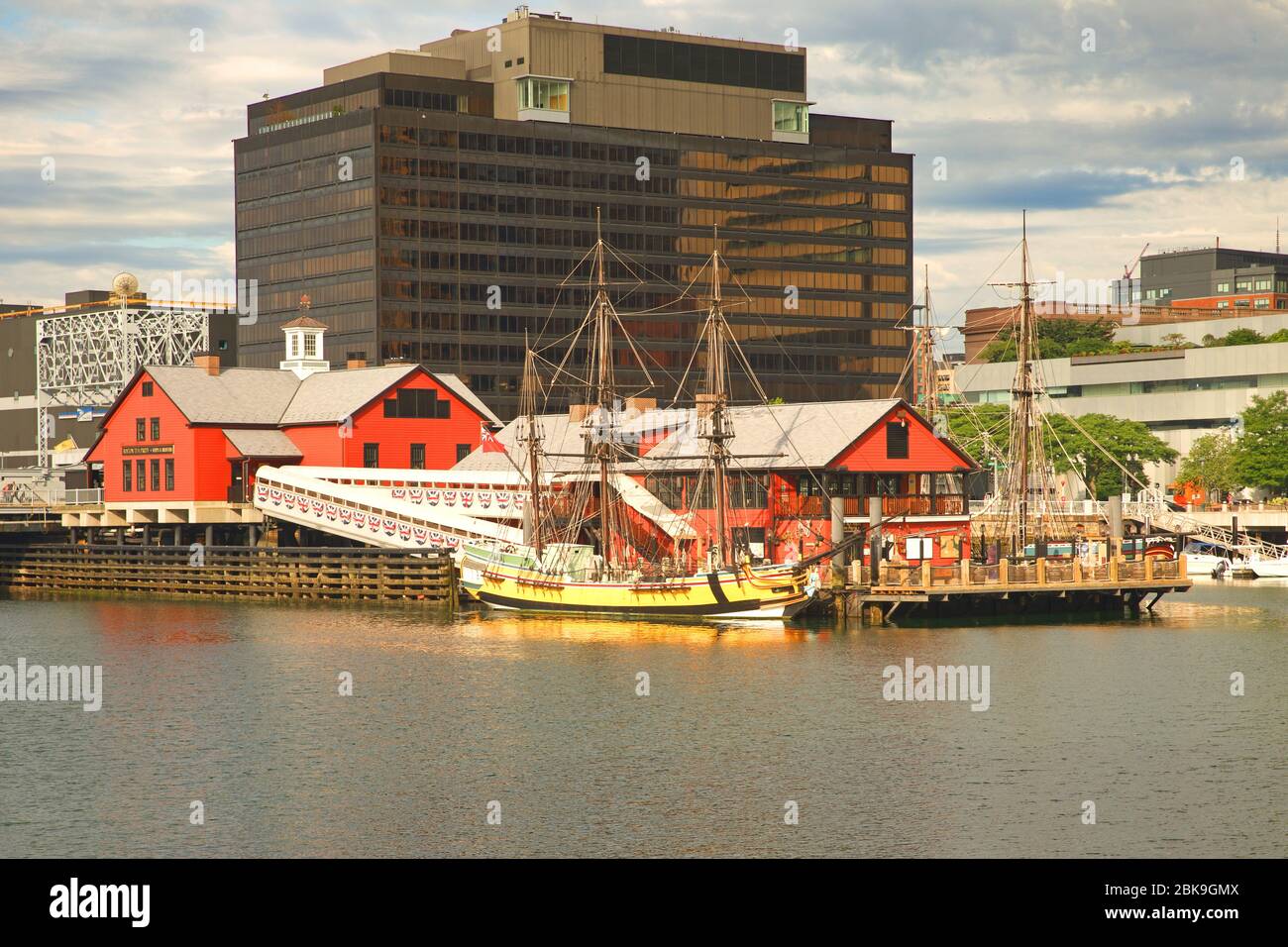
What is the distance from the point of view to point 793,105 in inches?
7677

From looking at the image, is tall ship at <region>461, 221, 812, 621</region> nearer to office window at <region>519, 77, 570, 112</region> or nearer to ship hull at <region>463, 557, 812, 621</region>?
ship hull at <region>463, 557, 812, 621</region>

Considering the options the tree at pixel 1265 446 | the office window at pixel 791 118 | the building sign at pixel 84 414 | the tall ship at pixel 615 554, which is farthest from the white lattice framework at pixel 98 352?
the tree at pixel 1265 446

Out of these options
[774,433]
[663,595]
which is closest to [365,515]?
[774,433]

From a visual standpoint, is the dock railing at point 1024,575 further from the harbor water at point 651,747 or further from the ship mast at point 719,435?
the ship mast at point 719,435

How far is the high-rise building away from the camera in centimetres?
17075

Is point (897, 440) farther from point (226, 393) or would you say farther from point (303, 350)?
point (303, 350)

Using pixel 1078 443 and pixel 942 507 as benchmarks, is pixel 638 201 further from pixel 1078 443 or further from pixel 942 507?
pixel 942 507

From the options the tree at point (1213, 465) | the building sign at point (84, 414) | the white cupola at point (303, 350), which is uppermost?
the white cupola at point (303, 350)

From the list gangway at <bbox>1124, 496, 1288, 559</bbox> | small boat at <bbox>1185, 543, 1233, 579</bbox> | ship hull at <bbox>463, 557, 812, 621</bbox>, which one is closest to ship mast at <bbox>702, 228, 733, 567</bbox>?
ship hull at <bbox>463, 557, 812, 621</bbox>

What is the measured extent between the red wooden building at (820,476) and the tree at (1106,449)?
200 feet

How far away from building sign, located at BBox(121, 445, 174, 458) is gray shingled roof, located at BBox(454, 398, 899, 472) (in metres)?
21.0

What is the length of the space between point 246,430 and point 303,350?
13.2m

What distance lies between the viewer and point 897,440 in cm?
8694

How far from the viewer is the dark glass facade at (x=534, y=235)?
17012 centimetres
